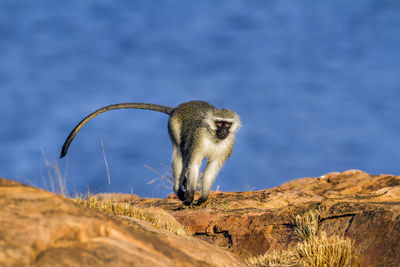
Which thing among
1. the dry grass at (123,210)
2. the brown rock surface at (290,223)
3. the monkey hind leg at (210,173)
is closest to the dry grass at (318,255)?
the brown rock surface at (290,223)

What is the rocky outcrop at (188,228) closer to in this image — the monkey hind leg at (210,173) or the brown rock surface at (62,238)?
the brown rock surface at (62,238)

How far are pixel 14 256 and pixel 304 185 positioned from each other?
1255 cm

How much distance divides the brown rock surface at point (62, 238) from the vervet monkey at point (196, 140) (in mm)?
4562

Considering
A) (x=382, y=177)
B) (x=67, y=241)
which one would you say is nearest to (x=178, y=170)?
(x=67, y=241)

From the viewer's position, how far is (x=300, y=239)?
20.0 ft

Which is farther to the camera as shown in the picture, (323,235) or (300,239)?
(300,239)

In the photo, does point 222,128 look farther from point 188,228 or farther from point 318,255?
point 318,255

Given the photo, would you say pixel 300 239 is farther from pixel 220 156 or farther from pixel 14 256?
pixel 14 256

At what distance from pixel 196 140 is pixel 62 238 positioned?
17.8 feet

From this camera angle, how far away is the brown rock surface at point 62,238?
8.83ft

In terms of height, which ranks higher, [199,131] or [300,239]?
[199,131]

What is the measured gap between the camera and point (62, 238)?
9.52 ft

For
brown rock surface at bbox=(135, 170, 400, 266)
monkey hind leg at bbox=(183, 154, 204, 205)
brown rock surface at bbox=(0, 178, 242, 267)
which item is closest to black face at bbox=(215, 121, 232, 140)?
monkey hind leg at bbox=(183, 154, 204, 205)

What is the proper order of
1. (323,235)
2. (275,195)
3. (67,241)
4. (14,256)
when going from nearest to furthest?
(14,256) → (67,241) → (323,235) → (275,195)
